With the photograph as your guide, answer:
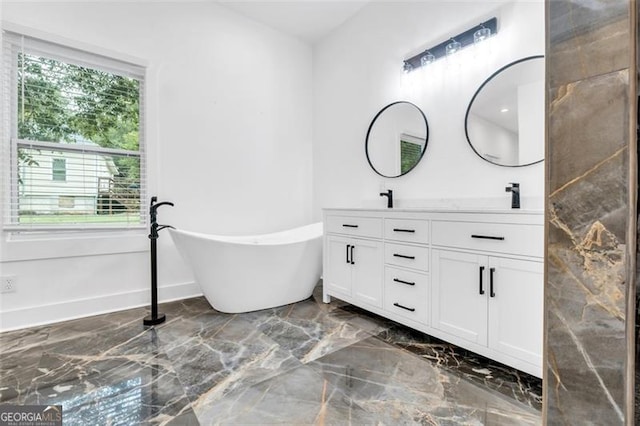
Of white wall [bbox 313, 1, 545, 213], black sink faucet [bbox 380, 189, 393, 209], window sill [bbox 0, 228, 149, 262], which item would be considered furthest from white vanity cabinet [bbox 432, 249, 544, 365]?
window sill [bbox 0, 228, 149, 262]

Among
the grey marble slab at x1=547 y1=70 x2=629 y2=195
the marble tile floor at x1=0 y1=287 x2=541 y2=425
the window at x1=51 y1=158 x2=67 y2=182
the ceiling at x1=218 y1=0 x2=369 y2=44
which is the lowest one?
the marble tile floor at x1=0 y1=287 x2=541 y2=425

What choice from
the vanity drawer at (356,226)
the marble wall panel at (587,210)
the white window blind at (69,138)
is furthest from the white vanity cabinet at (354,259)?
the white window blind at (69,138)

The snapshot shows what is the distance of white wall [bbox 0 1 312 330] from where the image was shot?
240 cm

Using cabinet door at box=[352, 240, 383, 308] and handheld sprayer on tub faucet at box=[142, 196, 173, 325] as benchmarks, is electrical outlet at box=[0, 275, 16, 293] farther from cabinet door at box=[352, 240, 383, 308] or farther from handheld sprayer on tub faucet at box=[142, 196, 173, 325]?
cabinet door at box=[352, 240, 383, 308]

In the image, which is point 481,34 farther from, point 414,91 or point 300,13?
point 300,13

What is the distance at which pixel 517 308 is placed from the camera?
1558 mm

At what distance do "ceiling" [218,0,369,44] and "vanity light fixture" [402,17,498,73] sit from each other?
1.00m

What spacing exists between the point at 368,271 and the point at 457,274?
0.73 meters

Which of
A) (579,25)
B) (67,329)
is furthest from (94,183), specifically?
(579,25)

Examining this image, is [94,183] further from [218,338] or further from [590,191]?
[590,191]

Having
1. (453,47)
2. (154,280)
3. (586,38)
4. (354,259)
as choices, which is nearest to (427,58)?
(453,47)

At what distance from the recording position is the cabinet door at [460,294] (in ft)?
5.57

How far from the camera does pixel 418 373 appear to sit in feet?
5.42

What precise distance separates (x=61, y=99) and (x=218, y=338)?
7.49ft
